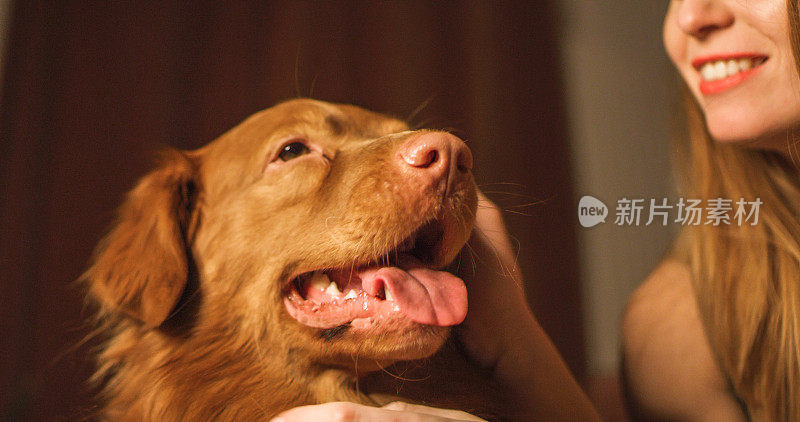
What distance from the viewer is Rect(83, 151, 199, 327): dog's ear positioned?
1023 mm

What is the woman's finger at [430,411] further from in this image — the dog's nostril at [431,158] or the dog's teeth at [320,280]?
the dog's nostril at [431,158]

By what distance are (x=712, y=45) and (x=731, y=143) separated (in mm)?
257

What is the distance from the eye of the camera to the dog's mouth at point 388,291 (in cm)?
89

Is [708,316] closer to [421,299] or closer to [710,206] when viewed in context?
[710,206]

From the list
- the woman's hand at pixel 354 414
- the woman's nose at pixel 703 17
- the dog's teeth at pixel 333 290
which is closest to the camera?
the woman's hand at pixel 354 414

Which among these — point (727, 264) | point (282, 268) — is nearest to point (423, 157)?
point (282, 268)

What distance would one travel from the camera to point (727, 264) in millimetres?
1483

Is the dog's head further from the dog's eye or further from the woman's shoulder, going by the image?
the woman's shoulder

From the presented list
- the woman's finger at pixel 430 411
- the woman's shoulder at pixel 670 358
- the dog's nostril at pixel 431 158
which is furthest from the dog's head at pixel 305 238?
the woman's shoulder at pixel 670 358

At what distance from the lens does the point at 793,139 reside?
4.44 feet

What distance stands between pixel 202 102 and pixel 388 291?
2.42 feet

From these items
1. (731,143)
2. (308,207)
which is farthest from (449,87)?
(731,143)

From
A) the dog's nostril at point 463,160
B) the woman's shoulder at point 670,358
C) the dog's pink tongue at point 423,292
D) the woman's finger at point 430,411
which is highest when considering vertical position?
the dog's nostril at point 463,160

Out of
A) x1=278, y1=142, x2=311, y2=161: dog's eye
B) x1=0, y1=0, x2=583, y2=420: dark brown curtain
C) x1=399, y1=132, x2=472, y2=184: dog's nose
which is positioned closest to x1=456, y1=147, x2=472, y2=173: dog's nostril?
x1=399, y1=132, x2=472, y2=184: dog's nose
